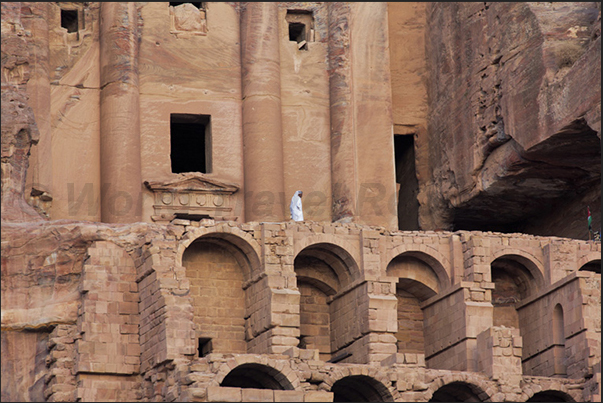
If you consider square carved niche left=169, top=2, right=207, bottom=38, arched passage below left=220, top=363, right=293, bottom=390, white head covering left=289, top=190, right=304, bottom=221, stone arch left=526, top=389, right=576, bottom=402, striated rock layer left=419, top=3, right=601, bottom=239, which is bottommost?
stone arch left=526, top=389, right=576, bottom=402

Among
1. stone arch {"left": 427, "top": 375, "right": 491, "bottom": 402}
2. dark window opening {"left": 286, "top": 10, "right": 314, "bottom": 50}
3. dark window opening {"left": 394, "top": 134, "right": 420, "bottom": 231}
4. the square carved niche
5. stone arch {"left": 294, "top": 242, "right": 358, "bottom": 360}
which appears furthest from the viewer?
dark window opening {"left": 394, "top": 134, "right": 420, "bottom": 231}

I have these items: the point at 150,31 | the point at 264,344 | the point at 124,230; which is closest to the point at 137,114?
Answer: the point at 150,31

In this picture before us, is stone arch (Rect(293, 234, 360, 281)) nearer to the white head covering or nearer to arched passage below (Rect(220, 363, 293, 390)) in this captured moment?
the white head covering

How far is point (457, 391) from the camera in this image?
46.1 meters

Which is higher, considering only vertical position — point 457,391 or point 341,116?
point 341,116

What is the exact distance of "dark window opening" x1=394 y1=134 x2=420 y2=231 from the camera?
57969mm

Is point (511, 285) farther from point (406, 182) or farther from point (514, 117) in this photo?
point (406, 182)

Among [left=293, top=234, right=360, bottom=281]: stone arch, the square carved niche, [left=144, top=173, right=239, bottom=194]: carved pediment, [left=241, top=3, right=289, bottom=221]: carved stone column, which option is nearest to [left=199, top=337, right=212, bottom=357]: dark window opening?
[left=293, top=234, right=360, bottom=281]: stone arch

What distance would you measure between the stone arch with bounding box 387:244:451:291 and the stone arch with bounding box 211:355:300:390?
6.01 m

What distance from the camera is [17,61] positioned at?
163ft

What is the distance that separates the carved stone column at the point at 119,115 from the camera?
52.0 m

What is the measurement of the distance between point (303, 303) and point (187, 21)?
36.1ft

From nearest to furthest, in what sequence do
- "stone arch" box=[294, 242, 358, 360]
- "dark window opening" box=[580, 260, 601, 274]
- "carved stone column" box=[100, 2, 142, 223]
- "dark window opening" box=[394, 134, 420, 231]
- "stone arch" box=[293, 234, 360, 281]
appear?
1. "stone arch" box=[293, 234, 360, 281]
2. "stone arch" box=[294, 242, 358, 360]
3. "dark window opening" box=[580, 260, 601, 274]
4. "carved stone column" box=[100, 2, 142, 223]
5. "dark window opening" box=[394, 134, 420, 231]

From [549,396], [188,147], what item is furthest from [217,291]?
[188,147]
